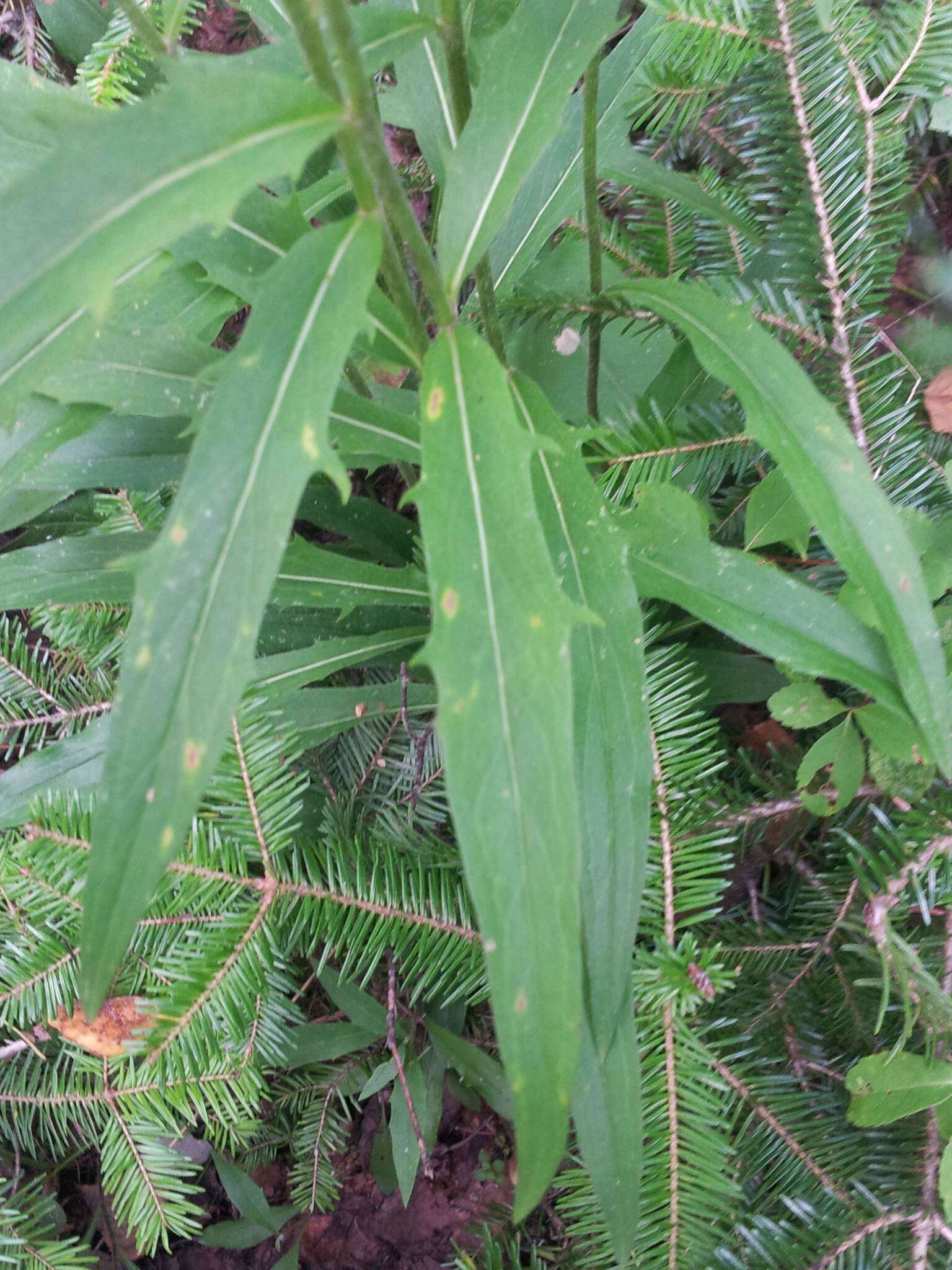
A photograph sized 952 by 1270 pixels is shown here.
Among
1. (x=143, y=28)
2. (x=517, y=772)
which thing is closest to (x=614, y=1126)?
(x=517, y=772)

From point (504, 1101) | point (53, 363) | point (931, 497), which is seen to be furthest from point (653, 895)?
point (53, 363)

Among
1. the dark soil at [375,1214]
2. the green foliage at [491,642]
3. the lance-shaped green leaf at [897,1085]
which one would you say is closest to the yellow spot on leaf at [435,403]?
the green foliage at [491,642]

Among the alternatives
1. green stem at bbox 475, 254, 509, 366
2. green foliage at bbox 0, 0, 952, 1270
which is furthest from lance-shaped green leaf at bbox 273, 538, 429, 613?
green stem at bbox 475, 254, 509, 366

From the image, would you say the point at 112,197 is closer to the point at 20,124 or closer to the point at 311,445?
the point at 311,445

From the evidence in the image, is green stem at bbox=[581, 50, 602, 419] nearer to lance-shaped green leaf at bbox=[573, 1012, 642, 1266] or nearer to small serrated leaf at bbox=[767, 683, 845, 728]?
small serrated leaf at bbox=[767, 683, 845, 728]

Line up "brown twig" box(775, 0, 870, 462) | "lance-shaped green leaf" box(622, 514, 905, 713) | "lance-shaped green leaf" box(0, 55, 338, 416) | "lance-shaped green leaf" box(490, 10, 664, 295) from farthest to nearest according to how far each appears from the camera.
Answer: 1. "lance-shaped green leaf" box(490, 10, 664, 295)
2. "brown twig" box(775, 0, 870, 462)
3. "lance-shaped green leaf" box(622, 514, 905, 713)
4. "lance-shaped green leaf" box(0, 55, 338, 416)

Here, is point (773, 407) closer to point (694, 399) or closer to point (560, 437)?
point (560, 437)

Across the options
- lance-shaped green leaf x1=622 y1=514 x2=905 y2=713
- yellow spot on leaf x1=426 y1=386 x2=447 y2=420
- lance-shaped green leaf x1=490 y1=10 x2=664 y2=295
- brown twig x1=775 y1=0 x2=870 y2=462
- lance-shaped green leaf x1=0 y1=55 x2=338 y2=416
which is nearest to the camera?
lance-shaped green leaf x1=0 y1=55 x2=338 y2=416

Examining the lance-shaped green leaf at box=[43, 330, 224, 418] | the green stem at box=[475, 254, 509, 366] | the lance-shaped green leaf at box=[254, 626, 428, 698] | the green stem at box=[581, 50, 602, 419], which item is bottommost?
the lance-shaped green leaf at box=[254, 626, 428, 698]

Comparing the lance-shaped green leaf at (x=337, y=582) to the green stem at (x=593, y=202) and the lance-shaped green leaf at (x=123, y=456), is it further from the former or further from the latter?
the green stem at (x=593, y=202)
